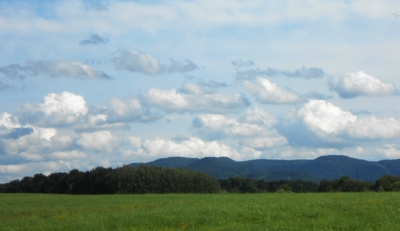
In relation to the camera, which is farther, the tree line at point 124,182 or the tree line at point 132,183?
the tree line at point 124,182

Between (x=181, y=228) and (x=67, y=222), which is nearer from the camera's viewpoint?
(x=181, y=228)

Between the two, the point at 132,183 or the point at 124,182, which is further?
the point at 124,182

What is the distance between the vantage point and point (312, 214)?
24797mm

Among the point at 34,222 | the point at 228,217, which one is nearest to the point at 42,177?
the point at 34,222

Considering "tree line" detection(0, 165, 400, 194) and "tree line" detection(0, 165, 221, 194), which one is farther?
"tree line" detection(0, 165, 221, 194)

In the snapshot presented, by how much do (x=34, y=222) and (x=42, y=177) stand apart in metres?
95.0

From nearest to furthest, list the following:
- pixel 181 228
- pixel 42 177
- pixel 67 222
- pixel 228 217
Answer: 1. pixel 181 228
2. pixel 228 217
3. pixel 67 222
4. pixel 42 177

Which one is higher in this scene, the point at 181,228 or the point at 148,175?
the point at 148,175

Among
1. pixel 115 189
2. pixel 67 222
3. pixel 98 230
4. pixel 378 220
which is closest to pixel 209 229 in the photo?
pixel 98 230

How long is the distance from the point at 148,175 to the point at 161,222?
250 feet

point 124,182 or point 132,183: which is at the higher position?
point 124,182

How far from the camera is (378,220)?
72.5 ft

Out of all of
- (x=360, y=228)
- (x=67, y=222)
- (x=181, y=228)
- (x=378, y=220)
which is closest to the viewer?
(x=360, y=228)

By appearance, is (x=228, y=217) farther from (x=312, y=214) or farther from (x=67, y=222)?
(x=67, y=222)
